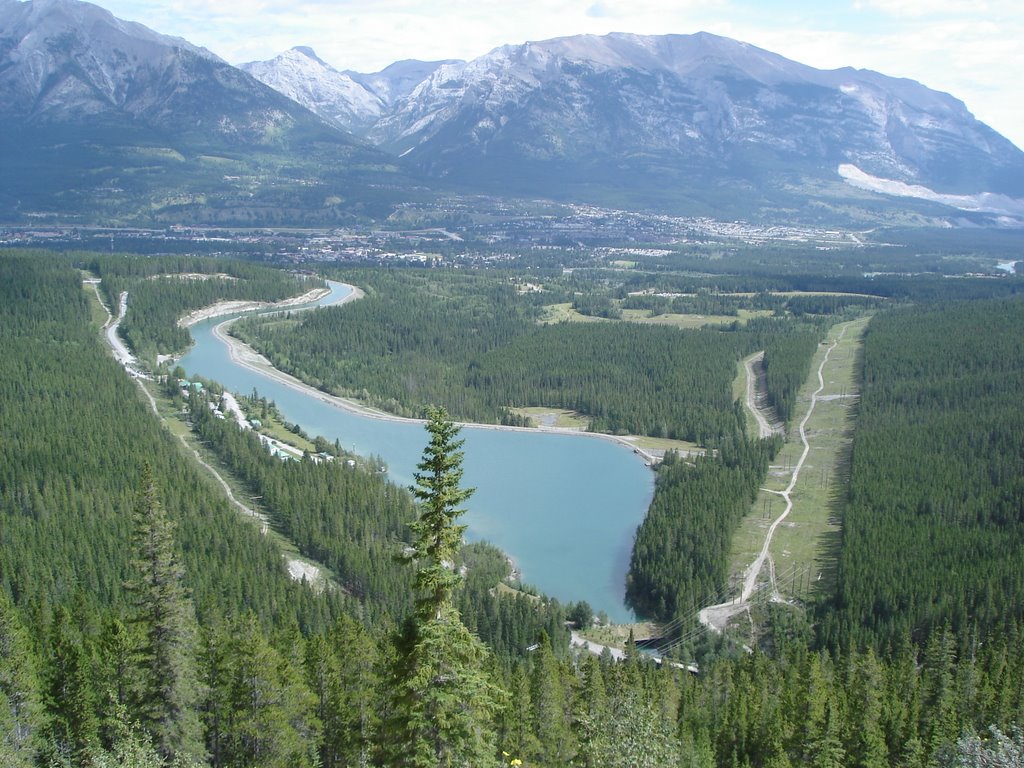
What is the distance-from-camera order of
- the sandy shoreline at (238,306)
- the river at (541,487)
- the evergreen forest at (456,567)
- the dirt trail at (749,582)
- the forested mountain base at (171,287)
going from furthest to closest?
the sandy shoreline at (238,306)
the forested mountain base at (171,287)
the river at (541,487)
the dirt trail at (749,582)
the evergreen forest at (456,567)

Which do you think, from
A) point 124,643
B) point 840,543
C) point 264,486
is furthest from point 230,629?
point 840,543

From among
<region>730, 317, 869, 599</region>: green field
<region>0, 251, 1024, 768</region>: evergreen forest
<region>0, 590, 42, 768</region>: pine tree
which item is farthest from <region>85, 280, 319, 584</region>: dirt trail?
<region>0, 590, 42, 768</region>: pine tree

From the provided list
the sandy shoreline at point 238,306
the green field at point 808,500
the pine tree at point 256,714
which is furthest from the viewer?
the sandy shoreline at point 238,306

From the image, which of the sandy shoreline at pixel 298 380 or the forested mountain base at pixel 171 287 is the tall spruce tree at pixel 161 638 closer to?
the sandy shoreline at pixel 298 380

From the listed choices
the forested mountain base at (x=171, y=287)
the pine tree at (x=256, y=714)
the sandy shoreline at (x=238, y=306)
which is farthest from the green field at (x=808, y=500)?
the sandy shoreline at (x=238, y=306)

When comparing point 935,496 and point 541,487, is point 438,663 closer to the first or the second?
point 935,496

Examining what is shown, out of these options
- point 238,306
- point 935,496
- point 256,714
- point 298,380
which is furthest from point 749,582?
point 238,306

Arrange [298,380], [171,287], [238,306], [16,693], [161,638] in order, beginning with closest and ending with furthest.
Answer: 1. [161,638]
2. [16,693]
3. [298,380]
4. [171,287]
5. [238,306]
